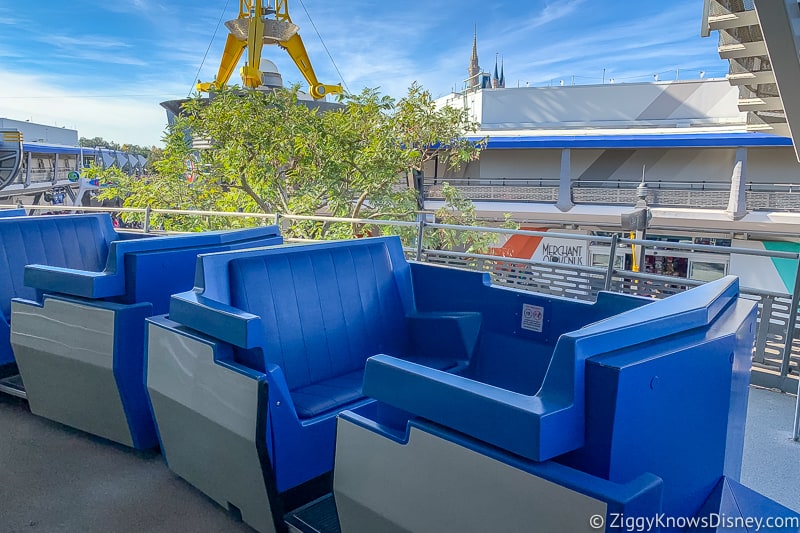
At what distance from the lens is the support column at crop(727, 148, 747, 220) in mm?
14281

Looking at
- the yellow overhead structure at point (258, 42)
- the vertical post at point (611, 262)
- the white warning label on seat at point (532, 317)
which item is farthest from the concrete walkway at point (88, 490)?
the yellow overhead structure at point (258, 42)

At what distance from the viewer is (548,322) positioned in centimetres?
244

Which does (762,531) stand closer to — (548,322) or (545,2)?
Answer: (548,322)

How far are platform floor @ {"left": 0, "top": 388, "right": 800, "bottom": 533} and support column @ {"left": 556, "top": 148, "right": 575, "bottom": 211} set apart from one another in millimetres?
13920

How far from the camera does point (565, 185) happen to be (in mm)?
16297

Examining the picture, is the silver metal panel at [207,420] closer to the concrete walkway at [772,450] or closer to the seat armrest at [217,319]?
the seat armrest at [217,319]

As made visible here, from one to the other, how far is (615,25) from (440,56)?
6.49m

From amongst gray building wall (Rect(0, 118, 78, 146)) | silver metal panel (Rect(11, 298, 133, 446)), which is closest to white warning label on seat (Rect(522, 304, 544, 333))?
silver metal panel (Rect(11, 298, 133, 446))

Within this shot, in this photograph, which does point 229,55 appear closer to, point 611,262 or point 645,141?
point 645,141

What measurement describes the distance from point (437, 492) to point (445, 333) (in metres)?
1.41

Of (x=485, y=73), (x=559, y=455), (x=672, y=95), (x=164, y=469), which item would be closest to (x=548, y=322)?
(x=559, y=455)

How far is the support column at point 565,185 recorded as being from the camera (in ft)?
53.3

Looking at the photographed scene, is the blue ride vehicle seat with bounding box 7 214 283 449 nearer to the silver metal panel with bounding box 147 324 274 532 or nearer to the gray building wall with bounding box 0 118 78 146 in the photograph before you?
the silver metal panel with bounding box 147 324 274 532

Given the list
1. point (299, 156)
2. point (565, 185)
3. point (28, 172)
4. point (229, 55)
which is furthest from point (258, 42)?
point (28, 172)
